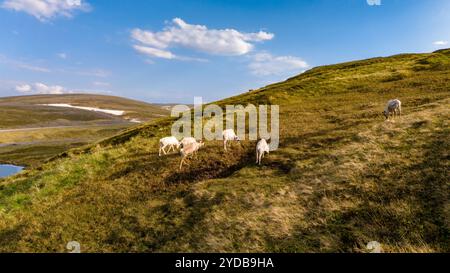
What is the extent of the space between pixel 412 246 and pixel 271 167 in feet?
36.4

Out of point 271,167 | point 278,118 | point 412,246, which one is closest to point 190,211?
point 271,167

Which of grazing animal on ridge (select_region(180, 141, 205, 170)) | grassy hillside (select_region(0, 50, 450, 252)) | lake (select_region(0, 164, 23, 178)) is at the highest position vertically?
grazing animal on ridge (select_region(180, 141, 205, 170))

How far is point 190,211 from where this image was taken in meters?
16.8

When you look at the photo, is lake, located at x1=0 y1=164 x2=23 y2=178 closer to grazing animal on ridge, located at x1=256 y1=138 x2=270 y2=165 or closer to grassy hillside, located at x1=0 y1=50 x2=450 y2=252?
grassy hillside, located at x1=0 y1=50 x2=450 y2=252

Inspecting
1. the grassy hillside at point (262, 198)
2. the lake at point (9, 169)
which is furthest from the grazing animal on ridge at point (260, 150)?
the lake at point (9, 169)

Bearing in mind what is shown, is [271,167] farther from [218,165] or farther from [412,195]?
[412,195]

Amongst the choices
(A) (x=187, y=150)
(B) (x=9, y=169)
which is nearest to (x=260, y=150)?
(A) (x=187, y=150)

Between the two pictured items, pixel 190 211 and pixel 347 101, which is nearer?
pixel 190 211

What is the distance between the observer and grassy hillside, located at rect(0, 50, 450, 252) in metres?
12.6

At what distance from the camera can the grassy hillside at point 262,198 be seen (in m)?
12.6

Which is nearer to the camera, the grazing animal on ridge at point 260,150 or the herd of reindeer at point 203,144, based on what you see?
the grazing animal on ridge at point 260,150

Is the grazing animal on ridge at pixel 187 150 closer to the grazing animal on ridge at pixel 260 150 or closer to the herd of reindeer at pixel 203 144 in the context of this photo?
the herd of reindeer at pixel 203 144

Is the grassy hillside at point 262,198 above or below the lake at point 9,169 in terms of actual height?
above

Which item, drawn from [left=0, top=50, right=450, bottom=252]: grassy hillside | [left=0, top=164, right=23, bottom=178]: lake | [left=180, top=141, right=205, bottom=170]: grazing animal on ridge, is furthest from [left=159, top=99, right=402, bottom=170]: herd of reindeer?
[left=0, top=164, right=23, bottom=178]: lake
